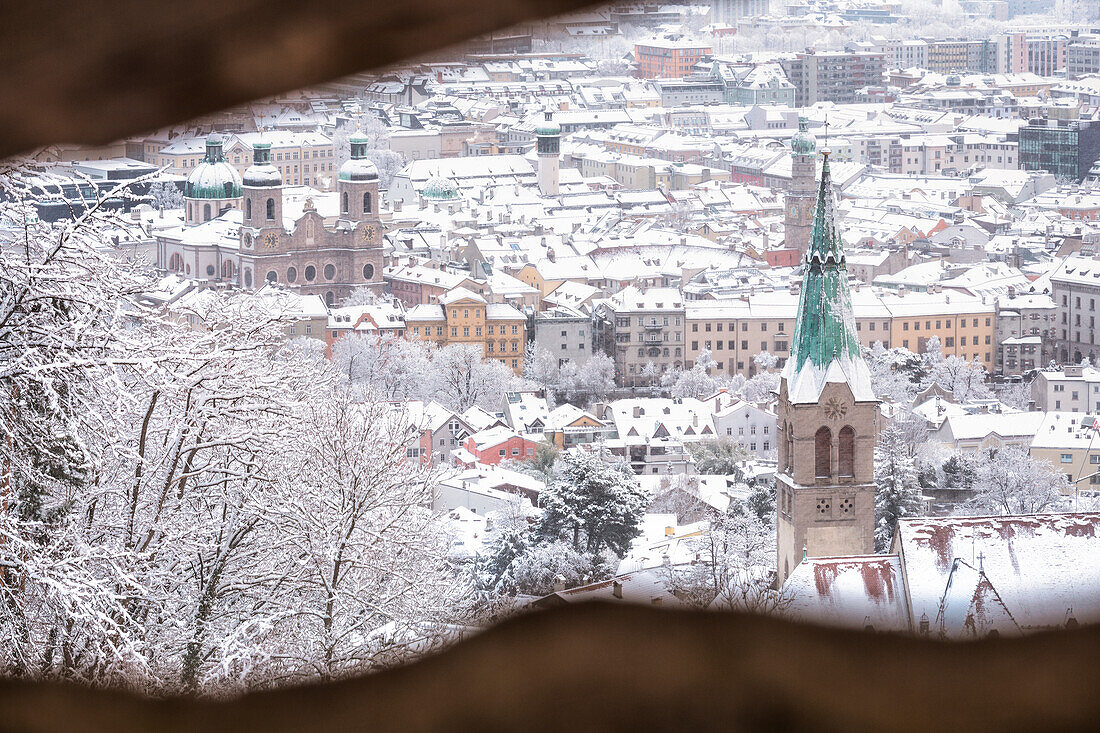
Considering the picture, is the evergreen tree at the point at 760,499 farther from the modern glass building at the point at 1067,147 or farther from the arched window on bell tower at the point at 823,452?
the arched window on bell tower at the point at 823,452

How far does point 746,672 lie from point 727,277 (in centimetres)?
1512

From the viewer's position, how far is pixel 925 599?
1.16ft

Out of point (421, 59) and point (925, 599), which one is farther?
point (925, 599)

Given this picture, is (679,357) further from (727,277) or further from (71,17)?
(71,17)

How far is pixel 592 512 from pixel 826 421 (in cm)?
57

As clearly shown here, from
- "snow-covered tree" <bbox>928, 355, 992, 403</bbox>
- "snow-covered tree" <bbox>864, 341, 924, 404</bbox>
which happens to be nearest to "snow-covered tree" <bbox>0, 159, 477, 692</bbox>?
"snow-covered tree" <bbox>864, 341, 924, 404</bbox>

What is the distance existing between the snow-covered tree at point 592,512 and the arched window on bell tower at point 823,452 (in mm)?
275

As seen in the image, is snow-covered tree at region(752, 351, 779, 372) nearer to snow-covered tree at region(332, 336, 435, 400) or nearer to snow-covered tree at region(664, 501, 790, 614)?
snow-covered tree at region(332, 336, 435, 400)

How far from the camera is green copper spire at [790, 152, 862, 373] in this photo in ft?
5.36

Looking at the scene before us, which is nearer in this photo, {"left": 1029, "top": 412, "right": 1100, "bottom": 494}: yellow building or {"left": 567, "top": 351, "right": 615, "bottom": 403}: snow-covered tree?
{"left": 1029, "top": 412, "right": 1100, "bottom": 494}: yellow building

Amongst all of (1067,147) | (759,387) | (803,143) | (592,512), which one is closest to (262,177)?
(759,387)

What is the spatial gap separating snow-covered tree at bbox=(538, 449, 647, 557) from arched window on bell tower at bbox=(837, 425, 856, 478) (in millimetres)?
283

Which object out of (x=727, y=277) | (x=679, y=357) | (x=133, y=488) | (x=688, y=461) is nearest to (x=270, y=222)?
(x=679, y=357)

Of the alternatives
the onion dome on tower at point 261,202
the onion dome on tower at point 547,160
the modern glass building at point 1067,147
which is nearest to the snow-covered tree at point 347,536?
the modern glass building at point 1067,147
